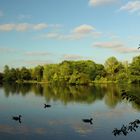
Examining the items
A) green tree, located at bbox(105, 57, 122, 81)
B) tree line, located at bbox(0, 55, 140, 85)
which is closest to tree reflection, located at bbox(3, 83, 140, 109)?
tree line, located at bbox(0, 55, 140, 85)

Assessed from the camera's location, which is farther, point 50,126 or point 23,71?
point 23,71

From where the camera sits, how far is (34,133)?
58.3 feet

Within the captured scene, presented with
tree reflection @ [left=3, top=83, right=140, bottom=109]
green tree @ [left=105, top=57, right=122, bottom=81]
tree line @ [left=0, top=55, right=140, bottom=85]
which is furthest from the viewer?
green tree @ [left=105, top=57, right=122, bottom=81]

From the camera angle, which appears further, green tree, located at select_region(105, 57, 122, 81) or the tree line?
green tree, located at select_region(105, 57, 122, 81)

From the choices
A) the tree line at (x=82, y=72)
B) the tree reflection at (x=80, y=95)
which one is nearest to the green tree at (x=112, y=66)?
the tree line at (x=82, y=72)

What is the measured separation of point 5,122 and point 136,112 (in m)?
11.4

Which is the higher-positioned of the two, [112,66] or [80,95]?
[112,66]

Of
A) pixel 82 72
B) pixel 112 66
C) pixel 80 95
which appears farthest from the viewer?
pixel 82 72

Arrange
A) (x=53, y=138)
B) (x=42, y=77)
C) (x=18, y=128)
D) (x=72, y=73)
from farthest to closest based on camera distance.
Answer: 1. (x=42, y=77)
2. (x=72, y=73)
3. (x=18, y=128)
4. (x=53, y=138)

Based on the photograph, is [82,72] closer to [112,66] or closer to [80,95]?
[112,66]

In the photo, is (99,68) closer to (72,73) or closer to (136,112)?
(72,73)

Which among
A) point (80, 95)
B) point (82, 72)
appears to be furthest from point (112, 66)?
point (80, 95)

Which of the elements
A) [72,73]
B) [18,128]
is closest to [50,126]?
[18,128]

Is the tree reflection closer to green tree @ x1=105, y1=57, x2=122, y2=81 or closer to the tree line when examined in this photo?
the tree line
